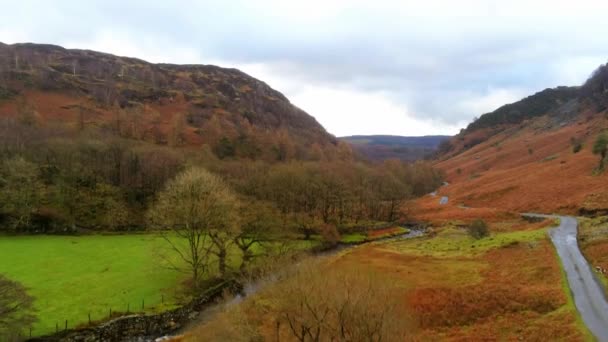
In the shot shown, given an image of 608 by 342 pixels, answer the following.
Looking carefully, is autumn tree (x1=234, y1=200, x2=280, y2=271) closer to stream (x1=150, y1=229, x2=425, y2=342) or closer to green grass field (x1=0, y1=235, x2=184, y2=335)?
stream (x1=150, y1=229, x2=425, y2=342)

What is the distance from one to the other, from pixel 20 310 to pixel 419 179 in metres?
163

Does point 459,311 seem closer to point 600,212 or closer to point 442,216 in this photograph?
point 600,212

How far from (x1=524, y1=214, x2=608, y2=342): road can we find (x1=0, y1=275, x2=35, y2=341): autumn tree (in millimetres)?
39761

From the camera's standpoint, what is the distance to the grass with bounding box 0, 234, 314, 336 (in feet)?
125

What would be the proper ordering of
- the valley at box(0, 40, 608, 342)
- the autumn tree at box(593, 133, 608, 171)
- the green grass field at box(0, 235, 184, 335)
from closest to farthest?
the valley at box(0, 40, 608, 342) → the green grass field at box(0, 235, 184, 335) → the autumn tree at box(593, 133, 608, 171)

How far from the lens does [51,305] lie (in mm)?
38312

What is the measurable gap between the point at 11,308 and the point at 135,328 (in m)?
12.0

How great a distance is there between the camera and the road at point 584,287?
25844 mm

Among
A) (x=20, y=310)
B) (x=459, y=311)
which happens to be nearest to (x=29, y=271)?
(x=20, y=310)

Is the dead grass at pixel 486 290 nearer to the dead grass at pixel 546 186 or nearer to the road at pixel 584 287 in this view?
the road at pixel 584 287

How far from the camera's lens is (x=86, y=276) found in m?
46.7

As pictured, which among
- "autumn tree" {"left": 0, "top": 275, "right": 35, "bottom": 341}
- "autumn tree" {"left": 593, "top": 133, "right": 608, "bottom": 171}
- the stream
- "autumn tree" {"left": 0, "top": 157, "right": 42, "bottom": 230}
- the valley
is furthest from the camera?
"autumn tree" {"left": 593, "top": 133, "right": 608, "bottom": 171}

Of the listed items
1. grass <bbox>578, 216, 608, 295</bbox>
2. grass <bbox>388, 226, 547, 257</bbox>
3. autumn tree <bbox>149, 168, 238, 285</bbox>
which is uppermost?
autumn tree <bbox>149, 168, 238, 285</bbox>

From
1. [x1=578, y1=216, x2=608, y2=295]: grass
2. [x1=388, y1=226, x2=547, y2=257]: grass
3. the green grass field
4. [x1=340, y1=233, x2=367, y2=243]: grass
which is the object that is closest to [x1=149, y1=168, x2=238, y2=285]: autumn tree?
the green grass field
